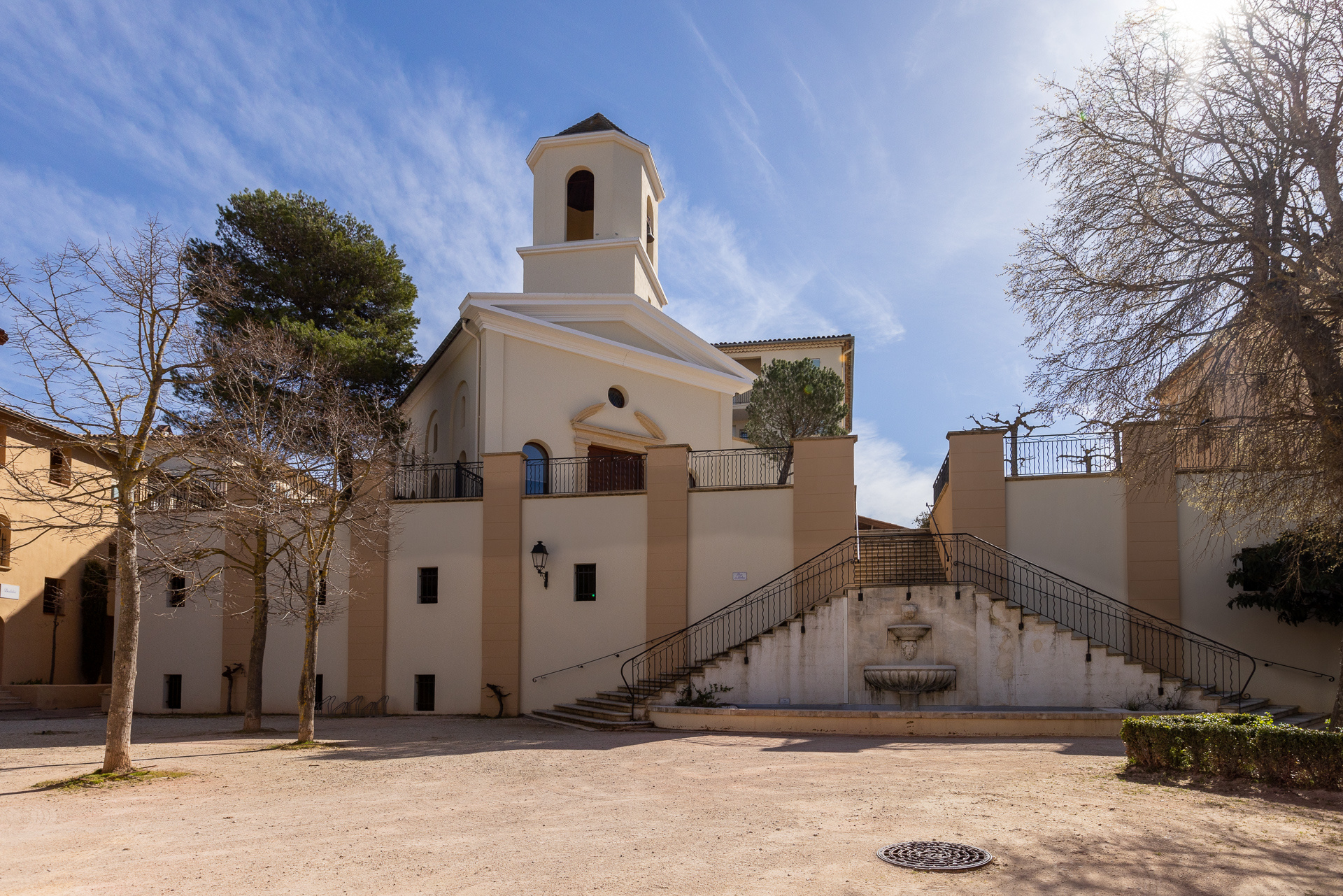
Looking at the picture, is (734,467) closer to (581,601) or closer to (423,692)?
(581,601)

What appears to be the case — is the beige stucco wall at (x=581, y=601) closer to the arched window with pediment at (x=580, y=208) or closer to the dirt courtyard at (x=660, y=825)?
the dirt courtyard at (x=660, y=825)

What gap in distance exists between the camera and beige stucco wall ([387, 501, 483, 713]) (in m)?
20.1

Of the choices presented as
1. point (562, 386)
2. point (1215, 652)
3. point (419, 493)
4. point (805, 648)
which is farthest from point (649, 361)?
point (1215, 652)

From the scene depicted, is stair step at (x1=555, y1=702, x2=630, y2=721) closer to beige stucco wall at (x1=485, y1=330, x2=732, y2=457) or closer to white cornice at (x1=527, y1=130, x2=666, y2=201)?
beige stucco wall at (x1=485, y1=330, x2=732, y2=457)

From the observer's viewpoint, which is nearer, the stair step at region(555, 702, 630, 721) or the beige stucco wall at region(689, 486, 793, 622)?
the stair step at region(555, 702, 630, 721)

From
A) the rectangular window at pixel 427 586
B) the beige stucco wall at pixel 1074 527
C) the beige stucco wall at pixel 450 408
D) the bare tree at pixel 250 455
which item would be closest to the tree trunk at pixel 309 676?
the bare tree at pixel 250 455

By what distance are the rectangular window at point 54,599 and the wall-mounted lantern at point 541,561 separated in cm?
1561

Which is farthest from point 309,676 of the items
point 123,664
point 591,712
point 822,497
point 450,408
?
point 450,408

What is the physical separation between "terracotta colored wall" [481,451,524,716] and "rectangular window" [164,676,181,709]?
699cm

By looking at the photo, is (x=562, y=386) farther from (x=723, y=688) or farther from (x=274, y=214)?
(x=274, y=214)

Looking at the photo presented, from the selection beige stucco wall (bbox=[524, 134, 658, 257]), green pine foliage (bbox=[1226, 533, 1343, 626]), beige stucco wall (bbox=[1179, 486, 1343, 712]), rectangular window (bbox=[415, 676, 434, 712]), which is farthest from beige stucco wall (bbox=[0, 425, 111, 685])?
green pine foliage (bbox=[1226, 533, 1343, 626])

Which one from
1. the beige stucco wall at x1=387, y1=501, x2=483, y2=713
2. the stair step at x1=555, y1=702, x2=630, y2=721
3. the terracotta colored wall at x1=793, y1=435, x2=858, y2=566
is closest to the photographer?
the stair step at x1=555, y1=702, x2=630, y2=721

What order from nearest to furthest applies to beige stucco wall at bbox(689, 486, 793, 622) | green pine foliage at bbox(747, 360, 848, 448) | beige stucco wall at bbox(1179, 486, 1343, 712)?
1. beige stucco wall at bbox(1179, 486, 1343, 712)
2. beige stucco wall at bbox(689, 486, 793, 622)
3. green pine foliage at bbox(747, 360, 848, 448)

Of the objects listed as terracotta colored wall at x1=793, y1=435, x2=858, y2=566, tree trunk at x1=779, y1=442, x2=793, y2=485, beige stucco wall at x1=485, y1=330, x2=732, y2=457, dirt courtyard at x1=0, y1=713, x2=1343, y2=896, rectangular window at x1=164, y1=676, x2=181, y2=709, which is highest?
beige stucco wall at x1=485, y1=330, x2=732, y2=457
